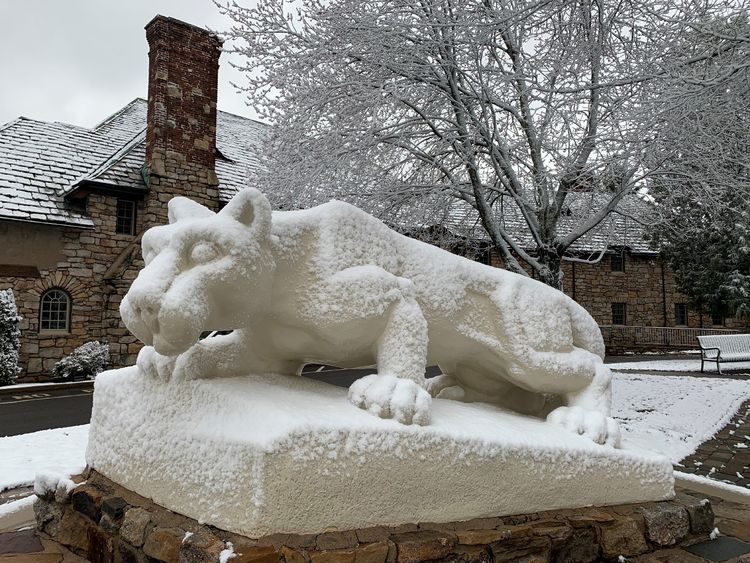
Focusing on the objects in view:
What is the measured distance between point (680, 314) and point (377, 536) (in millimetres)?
24713

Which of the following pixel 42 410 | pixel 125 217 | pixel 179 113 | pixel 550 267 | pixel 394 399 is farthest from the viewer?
pixel 179 113

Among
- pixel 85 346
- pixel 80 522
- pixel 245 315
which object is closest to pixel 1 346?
pixel 85 346

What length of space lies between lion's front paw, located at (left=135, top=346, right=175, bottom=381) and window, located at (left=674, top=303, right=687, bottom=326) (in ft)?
80.3

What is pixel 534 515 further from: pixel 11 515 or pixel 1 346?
pixel 1 346

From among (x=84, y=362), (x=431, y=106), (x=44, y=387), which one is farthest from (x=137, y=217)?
(x=431, y=106)

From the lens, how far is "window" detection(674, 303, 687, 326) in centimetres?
2303

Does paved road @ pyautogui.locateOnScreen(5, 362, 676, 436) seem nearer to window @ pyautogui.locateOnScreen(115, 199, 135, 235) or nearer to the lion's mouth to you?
window @ pyautogui.locateOnScreen(115, 199, 135, 235)

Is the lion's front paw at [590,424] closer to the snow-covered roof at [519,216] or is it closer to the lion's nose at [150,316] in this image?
the lion's nose at [150,316]

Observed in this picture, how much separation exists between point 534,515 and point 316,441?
1027 mm

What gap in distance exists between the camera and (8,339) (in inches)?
443

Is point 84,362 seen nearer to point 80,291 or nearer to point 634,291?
point 80,291

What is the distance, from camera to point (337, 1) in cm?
742

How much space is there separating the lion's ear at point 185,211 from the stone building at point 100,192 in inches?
399

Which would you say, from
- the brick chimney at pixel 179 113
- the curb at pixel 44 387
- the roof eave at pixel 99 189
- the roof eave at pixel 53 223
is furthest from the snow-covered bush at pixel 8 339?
the brick chimney at pixel 179 113
